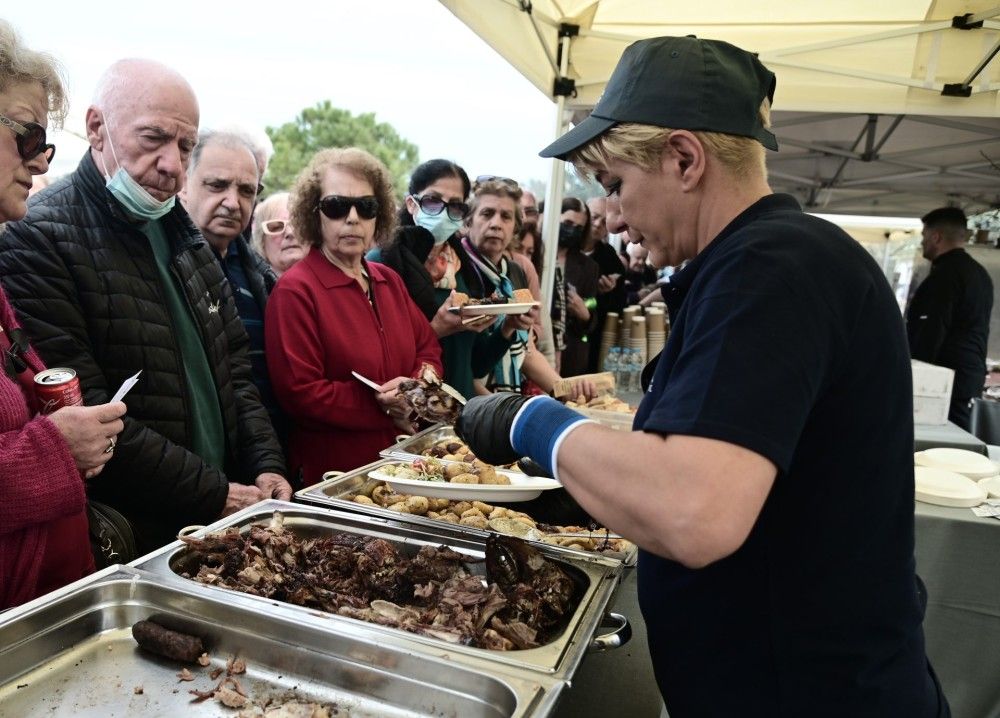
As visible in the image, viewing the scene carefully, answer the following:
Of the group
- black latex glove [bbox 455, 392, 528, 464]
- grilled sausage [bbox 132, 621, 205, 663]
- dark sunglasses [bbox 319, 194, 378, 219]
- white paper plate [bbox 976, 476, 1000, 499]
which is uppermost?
dark sunglasses [bbox 319, 194, 378, 219]

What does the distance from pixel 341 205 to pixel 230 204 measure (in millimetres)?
509

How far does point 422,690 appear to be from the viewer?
126cm

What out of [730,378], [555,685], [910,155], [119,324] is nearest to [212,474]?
[119,324]

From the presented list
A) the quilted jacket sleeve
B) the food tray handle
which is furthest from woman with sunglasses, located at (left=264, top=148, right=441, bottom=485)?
the food tray handle

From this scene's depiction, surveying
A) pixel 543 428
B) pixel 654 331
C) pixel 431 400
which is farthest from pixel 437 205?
pixel 654 331

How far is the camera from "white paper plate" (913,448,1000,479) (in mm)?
3400

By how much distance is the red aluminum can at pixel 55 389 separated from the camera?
1.61m

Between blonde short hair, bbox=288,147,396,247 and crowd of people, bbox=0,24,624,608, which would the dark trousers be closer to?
crowd of people, bbox=0,24,624,608

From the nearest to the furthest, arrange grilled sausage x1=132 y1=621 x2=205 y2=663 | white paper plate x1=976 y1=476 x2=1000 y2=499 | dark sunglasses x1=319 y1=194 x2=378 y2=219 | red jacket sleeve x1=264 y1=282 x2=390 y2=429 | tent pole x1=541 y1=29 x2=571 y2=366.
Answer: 1. grilled sausage x1=132 y1=621 x2=205 y2=663
2. red jacket sleeve x1=264 y1=282 x2=390 y2=429
3. dark sunglasses x1=319 y1=194 x2=378 y2=219
4. white paper plate x1=976 y1=476 x2=1000 y2=499
5. tent pole x1=541 y1=29 x2=571 y2=366

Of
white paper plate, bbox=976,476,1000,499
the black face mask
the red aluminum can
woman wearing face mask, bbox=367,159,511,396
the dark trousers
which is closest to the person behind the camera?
the red aluminum can

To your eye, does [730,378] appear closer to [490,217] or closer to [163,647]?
[163,647]

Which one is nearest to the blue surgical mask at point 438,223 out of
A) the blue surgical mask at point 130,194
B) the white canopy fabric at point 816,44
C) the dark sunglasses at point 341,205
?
the dark sunglasses at point 341,205

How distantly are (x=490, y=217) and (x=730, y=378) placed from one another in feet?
10.7

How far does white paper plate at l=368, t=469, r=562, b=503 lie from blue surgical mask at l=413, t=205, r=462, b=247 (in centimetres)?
193
